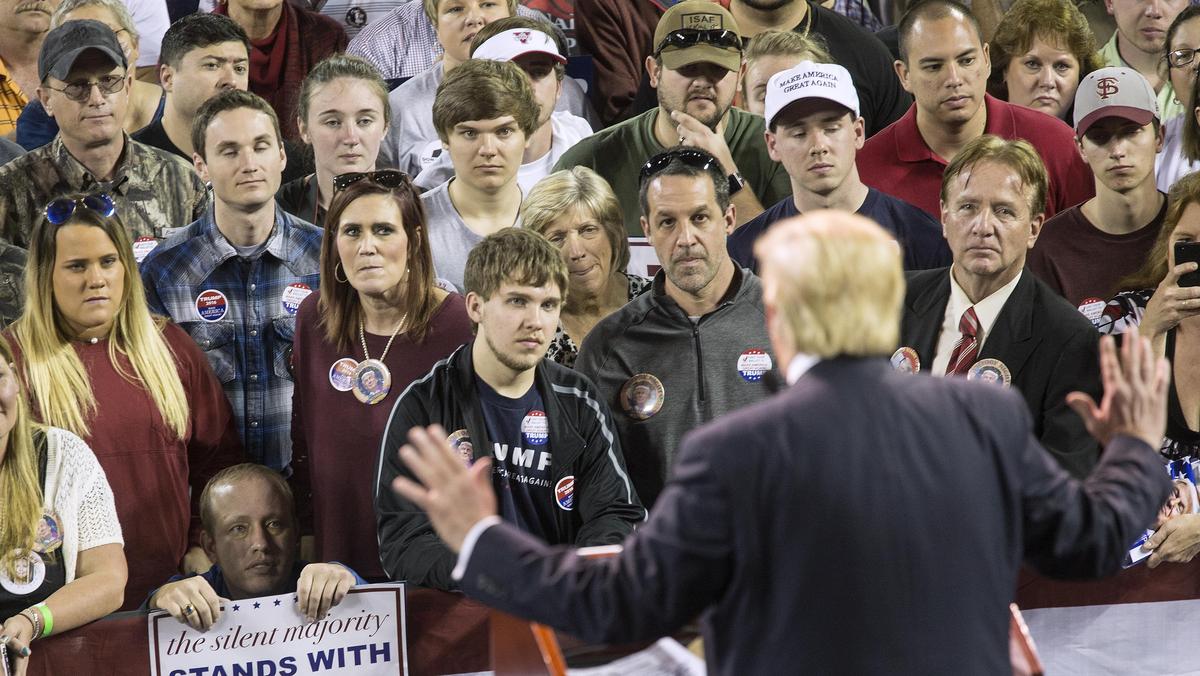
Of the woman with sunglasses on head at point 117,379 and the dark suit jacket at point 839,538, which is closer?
the dark suit jacket at point 839,538

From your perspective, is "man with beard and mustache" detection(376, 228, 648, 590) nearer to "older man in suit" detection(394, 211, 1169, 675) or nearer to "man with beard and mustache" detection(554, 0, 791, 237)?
"man with beard and mustache" detection(554, 0, 791, 237)

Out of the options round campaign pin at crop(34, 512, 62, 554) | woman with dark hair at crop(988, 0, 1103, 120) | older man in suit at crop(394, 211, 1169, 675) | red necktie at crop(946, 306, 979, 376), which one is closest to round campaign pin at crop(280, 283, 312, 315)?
round campaign pin at crop(34, 512, 62, 554)

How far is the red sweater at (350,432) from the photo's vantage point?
4820 mm

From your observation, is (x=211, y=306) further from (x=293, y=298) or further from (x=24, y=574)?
(x=24, y=574)

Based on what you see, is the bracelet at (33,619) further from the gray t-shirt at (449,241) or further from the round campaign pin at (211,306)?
the gray t-shirt at (449,241)

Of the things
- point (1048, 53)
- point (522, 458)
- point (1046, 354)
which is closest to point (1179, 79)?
point (1048, 53)

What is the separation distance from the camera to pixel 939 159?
6211 mm

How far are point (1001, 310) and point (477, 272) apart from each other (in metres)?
1.66

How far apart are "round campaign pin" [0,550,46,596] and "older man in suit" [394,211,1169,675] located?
6.64 feet

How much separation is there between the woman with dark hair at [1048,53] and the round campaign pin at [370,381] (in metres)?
3.53

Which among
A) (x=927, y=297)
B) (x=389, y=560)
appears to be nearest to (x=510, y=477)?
(x=389, y=560)

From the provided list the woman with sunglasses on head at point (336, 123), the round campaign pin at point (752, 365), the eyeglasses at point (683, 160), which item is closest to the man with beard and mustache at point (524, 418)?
the round campaign pin at point (752, 365)

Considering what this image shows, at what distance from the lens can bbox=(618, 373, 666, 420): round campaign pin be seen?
16.0 feet

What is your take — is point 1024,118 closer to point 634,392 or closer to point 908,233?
point 908,233
